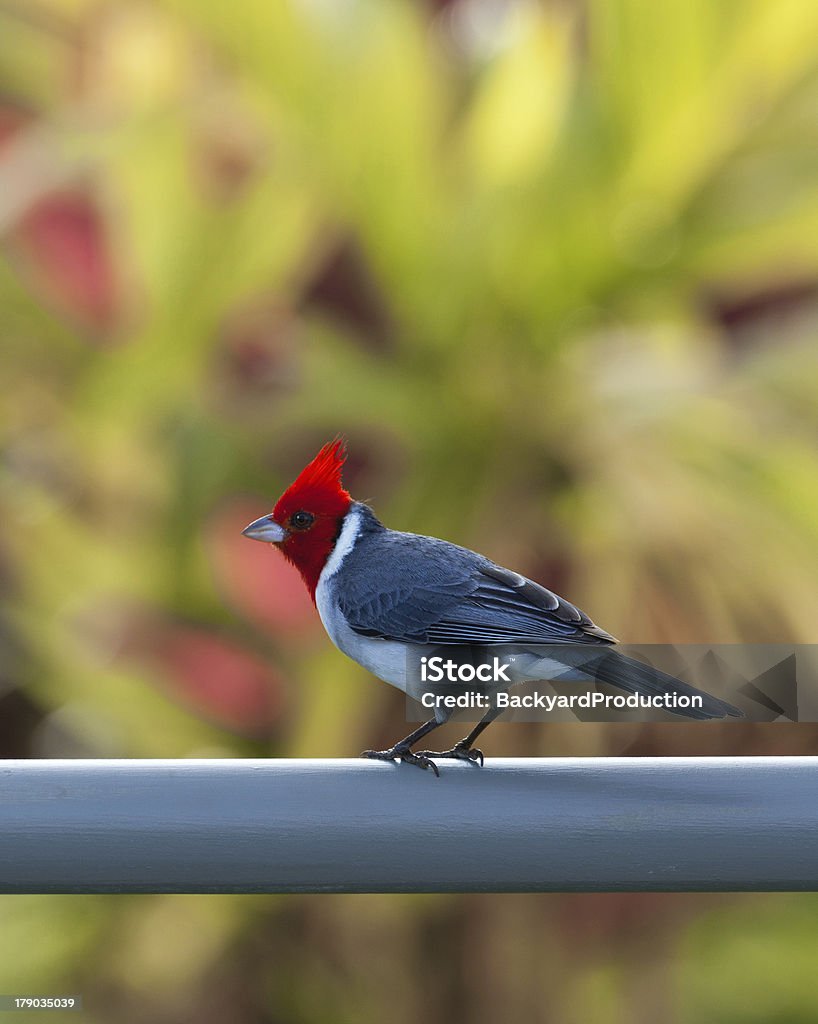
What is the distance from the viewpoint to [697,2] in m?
1.07

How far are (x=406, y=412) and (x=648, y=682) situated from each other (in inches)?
26.1

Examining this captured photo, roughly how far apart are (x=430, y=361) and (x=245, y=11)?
0.34 metres

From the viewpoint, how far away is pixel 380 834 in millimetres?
406

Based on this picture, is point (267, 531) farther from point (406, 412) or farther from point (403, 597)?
point (406, 412)

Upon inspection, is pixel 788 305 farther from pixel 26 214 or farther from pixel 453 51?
pixel 26 214

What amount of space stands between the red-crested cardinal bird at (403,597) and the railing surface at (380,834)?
0.15ft

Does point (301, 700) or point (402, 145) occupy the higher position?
point (402, 145)

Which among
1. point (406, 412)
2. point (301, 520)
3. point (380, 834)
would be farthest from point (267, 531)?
point (406, 412)

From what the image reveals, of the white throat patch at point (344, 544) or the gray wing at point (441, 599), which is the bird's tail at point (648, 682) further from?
the white throat patch at point (344, 544)

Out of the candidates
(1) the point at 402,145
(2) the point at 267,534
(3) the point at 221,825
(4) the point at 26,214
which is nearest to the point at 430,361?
(1) the point at 402,145

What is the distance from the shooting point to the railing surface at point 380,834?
0.40m

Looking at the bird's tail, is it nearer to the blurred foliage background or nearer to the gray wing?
the gray wing

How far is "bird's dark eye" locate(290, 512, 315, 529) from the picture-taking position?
0.53 meters

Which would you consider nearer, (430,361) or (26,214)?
(430,361)
